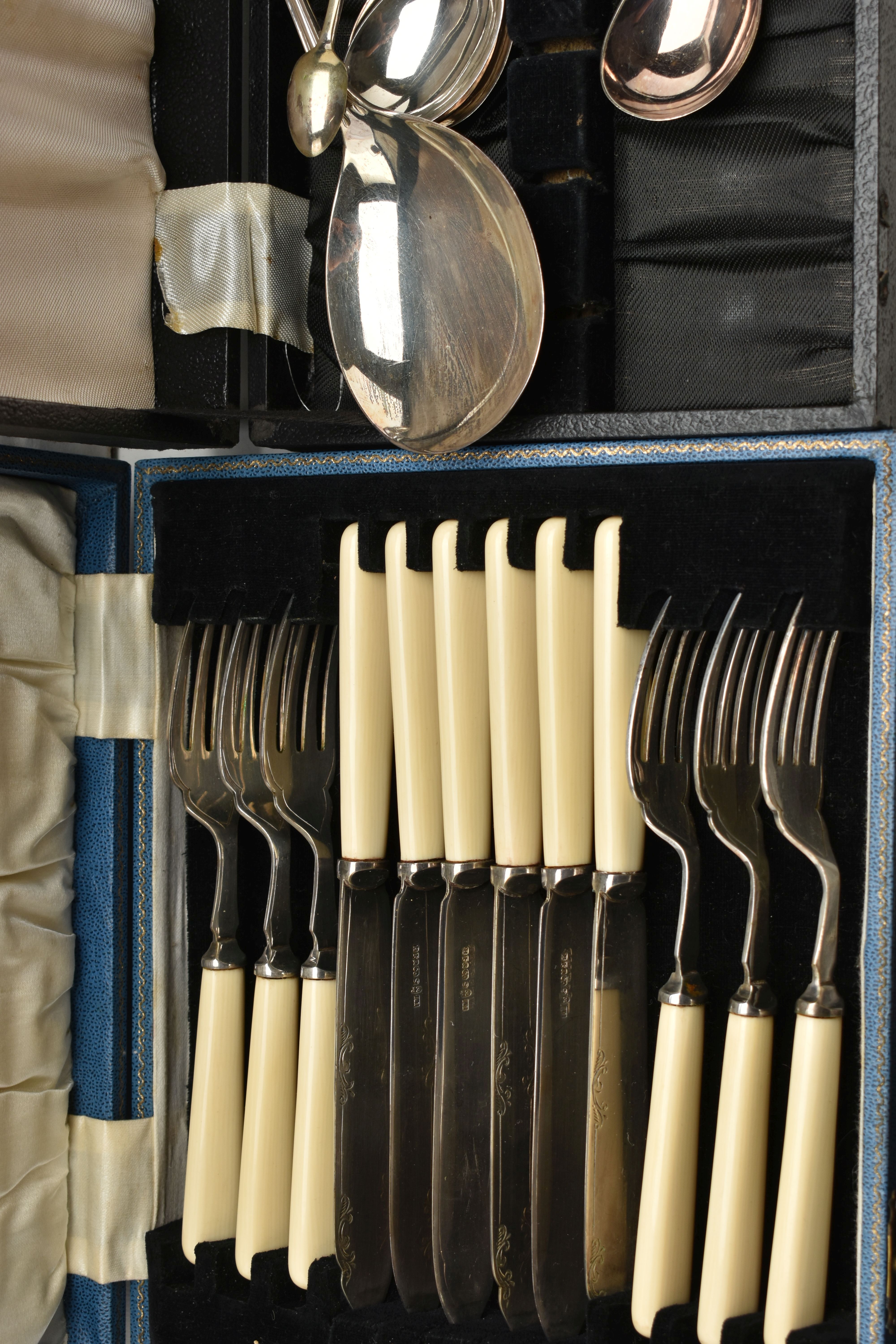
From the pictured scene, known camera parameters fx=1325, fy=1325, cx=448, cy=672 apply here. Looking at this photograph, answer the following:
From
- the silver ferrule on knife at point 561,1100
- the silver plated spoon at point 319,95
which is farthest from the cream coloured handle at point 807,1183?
the silver plated spoon at point 319,95

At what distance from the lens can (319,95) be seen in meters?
0.74

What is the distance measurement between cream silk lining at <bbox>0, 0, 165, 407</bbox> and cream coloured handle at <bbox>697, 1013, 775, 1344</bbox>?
1.71 feet

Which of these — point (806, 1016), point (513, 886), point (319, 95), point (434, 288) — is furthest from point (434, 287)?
point (806, 1016)

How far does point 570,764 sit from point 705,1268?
0.27 meters

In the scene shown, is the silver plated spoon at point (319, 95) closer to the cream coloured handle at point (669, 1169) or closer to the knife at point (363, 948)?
the knife at point (363, 948)

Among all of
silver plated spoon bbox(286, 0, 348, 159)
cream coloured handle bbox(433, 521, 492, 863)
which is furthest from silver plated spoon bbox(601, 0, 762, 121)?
cream coloured handle bbox(433, 521, 492, 863)

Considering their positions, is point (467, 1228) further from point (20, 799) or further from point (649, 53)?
point (649, 53)

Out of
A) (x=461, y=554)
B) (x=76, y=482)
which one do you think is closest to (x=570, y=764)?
(x=461, y=554)

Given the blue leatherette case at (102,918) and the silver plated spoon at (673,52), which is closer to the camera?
the silver plated spoon at (673,52)

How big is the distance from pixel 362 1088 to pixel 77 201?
550 millimetres

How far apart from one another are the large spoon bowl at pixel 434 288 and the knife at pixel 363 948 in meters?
0.10

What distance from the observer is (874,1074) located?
0.67 m

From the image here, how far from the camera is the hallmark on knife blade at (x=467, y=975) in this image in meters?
0.77

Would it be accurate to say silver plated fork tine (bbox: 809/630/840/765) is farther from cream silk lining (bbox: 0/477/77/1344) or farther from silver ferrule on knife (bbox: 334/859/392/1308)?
cream silk lining (bbox: 0/477/77/1344)
